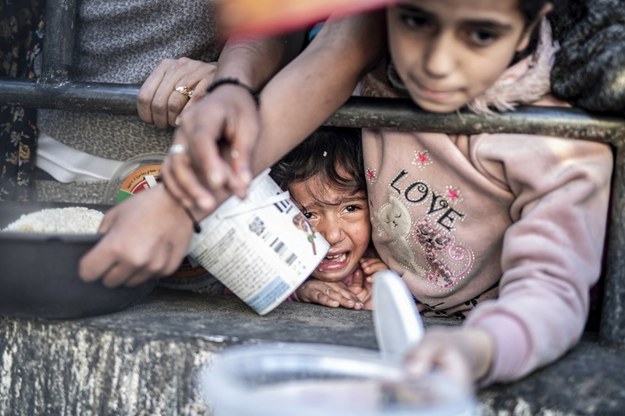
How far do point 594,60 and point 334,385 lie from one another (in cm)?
82

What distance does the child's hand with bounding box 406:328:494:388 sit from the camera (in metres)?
0.91

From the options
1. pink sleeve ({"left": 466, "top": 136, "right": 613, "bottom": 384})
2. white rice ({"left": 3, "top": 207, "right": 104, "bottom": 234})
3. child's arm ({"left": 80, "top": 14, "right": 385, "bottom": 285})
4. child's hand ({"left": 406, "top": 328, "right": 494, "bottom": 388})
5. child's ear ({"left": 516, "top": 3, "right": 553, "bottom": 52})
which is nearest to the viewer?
child's hand ({"left": 406, "top": 328, "right": 494, "bottom": 388})

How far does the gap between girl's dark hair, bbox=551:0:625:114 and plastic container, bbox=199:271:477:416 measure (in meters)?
0.63

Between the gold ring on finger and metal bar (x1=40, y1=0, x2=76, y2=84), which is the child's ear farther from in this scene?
metal bar (x1=40, y1=0, x2=76, y2=84)

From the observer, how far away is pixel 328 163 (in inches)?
74.6

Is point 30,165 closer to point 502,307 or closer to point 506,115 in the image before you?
point 506,115

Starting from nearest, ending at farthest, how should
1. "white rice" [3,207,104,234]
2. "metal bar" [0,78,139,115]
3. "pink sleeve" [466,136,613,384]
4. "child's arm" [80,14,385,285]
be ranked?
"pink sleeve" [466,136,613,384]
"child's arm" [80,14,385,285]
"white rice" [3,207,104,234]
"metal bar" [0,78,139,115]

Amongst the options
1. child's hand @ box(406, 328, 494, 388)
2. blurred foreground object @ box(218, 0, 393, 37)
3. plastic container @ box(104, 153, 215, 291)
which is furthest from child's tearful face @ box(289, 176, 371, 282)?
child's hand @ box(406, 328, 494, 388)

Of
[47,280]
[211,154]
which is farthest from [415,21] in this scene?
[47,280]

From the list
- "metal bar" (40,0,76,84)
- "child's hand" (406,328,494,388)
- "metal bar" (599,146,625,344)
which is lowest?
"metal bar" (599,146,625,344)

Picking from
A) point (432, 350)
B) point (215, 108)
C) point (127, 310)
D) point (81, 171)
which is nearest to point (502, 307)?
point (432, 350)

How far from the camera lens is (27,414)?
148cm

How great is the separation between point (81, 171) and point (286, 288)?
788mm

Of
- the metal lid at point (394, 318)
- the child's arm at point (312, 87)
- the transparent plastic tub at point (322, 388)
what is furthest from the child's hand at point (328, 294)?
the transparent plastic tub at point (322, 388)
